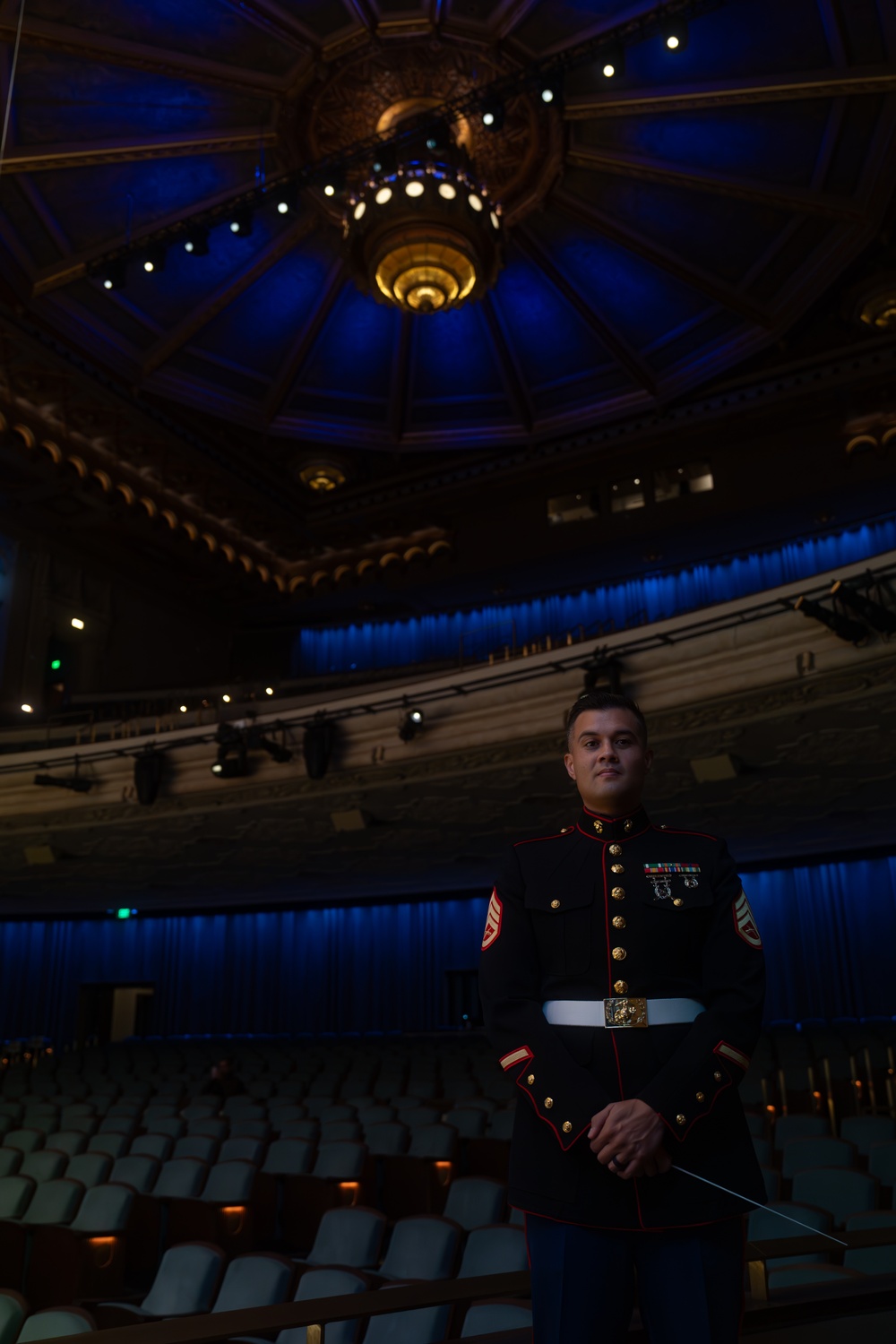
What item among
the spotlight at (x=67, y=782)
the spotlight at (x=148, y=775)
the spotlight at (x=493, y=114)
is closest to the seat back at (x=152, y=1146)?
the spotlight at (x=148, y=775)

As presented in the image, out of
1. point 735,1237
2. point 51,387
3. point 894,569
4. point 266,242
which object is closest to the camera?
point 735,1237

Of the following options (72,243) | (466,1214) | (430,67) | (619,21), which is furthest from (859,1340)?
(72,243)

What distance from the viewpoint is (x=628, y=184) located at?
14.9 meters

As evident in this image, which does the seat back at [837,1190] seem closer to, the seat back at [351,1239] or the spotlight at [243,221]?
the seat back at [351,1239]

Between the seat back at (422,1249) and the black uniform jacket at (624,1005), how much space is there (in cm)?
263

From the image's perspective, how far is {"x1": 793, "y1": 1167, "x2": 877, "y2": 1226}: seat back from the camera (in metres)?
4.29

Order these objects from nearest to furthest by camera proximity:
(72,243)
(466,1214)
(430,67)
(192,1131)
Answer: (466,1214) → (192,1131) → (430,67) → (72,243)

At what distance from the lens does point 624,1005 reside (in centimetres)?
173

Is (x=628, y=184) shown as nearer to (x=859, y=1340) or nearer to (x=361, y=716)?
(x=361, y=716)

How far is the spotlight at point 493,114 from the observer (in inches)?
471

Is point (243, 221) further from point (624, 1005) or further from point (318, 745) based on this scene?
point (624, 1005)

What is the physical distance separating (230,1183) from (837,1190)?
3.46 metres

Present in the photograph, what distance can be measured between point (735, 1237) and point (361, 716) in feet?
36.3

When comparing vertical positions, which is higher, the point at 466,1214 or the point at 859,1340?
the point at 859,1340
